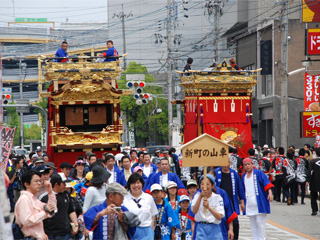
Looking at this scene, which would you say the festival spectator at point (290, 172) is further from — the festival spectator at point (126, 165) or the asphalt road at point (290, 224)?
the festival spectator at point (126, 165)

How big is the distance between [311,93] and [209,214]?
61.5 feet

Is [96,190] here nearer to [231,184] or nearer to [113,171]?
[231,184]

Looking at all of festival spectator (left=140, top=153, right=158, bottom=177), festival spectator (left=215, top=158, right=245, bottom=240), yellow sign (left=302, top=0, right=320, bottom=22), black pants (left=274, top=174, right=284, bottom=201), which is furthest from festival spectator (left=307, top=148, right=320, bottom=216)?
yellow sign (left=302, top=0, right=320, bottom=22)

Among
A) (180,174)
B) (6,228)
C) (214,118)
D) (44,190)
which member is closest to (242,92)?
(214,118)

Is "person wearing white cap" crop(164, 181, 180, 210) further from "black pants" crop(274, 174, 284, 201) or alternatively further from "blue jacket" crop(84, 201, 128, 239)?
"black pants" crop(274, 174, 284, 201)

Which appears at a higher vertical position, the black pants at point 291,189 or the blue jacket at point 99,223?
the blue jacket at point 99,223

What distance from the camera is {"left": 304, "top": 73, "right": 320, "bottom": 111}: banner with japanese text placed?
84.0 feet

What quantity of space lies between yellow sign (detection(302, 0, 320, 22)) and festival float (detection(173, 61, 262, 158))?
8.49 feet

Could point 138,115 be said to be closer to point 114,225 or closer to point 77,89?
point 77,89

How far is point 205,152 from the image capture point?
8180 millimetres

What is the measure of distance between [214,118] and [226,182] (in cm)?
1144

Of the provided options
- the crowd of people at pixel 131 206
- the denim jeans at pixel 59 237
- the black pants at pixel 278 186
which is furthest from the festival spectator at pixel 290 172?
the denim jeans at pixel 59 237

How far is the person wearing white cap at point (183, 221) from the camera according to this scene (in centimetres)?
950

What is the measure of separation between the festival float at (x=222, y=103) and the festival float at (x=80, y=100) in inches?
106
